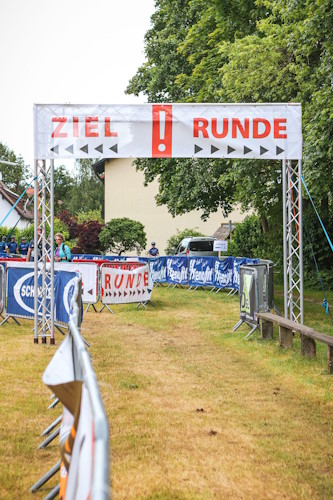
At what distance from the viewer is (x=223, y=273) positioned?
86.7ft

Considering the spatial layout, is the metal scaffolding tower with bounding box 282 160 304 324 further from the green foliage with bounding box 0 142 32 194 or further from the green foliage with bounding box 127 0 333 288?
the green foliage with bounding box 0 142 32 194

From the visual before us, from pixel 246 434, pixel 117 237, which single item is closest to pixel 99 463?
pixel 246 434

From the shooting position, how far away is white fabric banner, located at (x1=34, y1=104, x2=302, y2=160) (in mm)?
13172

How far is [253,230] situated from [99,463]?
37.0 m

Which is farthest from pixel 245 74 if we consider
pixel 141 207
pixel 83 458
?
pixel 141 207

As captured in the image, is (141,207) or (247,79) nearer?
(247,79)

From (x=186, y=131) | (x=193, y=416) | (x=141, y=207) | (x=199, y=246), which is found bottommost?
(x=193, y=416)

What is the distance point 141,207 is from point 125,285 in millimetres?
41018

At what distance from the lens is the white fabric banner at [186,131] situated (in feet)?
43.2

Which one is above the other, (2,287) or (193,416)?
(2,287)

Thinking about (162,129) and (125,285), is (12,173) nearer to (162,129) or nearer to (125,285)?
(125,285)

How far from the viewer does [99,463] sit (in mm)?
2221

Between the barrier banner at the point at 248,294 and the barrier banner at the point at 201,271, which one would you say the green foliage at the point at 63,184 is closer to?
the barrier banner at the point at 201,271

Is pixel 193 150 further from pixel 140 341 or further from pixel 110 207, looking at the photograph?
pixel 110 207
